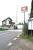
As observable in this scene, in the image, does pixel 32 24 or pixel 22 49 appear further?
pixel 32 24

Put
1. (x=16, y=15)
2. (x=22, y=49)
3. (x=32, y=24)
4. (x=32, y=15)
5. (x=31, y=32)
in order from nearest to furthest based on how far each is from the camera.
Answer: (x=22, y=49) < (x=32, y=24) < (x=31, y=32) < (x=32, y=15) < (x=16, y=15)

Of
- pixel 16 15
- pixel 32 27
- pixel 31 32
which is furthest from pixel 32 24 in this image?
pixel 16 15

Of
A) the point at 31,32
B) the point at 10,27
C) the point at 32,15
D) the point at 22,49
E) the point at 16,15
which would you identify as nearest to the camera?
the point at 22,49

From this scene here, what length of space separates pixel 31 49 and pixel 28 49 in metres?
0.12

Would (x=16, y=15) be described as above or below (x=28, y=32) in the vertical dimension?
above

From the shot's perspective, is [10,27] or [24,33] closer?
[24,33]

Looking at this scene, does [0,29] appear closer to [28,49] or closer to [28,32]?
[28,32]

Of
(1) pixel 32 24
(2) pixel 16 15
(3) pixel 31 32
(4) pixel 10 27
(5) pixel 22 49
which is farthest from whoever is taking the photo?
(4) pixel 10 27

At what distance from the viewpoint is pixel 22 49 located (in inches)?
242

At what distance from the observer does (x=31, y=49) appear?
6.18 m

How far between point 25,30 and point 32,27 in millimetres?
2408

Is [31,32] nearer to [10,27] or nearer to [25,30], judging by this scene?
[25,30]

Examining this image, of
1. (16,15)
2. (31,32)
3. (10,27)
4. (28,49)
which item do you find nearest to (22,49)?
(28,49)

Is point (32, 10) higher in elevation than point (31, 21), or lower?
higher
